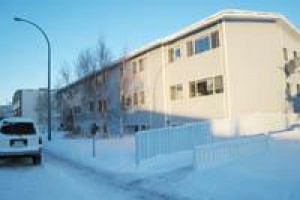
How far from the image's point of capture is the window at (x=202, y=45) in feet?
88.7

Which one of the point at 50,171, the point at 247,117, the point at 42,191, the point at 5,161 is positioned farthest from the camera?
the point at 247,117

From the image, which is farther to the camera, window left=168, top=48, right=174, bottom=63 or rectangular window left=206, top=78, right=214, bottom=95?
window left=168, top=48, right=174, bottom=63

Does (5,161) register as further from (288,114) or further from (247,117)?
(288,114)

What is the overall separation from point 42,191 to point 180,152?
6.80 meters

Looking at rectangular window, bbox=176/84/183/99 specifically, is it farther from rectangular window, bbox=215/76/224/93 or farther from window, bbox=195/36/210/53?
rectangular window, bbox=215/76/224/93

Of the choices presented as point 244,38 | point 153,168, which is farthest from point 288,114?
point 153,168

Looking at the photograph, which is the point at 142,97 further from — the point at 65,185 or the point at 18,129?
the point at 65,185

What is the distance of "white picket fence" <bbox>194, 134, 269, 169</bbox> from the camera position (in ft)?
39.0

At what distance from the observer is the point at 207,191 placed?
948 centimetres

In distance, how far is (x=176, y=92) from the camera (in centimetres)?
3048

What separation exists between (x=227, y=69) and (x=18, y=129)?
13399 millimetres

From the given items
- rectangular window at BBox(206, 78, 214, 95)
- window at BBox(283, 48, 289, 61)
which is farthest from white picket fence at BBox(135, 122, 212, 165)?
window at BBox(283, 48, 289, 61)

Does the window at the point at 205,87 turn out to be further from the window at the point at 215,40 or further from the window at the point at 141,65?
the window at the point at 141,65

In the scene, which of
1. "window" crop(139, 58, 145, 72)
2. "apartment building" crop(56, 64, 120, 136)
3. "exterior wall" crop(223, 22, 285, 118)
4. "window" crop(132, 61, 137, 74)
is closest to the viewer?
"exterior wall" crop(223, 22, 285, 118)
